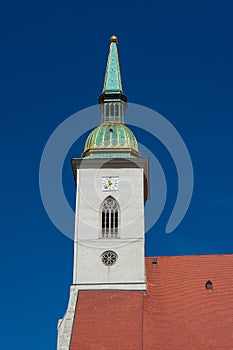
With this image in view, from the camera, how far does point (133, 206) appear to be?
4872 cm

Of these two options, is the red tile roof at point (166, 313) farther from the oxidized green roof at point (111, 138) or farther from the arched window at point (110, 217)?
the oxidized green roof at point (111, 138)

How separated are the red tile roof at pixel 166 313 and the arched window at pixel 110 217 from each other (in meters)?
3.50

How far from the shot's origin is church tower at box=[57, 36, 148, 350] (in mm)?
46406

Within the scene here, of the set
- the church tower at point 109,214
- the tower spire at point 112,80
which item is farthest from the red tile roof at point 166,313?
the tower spire at point 112,80

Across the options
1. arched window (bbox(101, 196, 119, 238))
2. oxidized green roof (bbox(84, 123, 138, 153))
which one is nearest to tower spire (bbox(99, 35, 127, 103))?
oxidized green roof (bbox(84, 123, 138, 153))

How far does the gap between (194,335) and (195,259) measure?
7.11 meters

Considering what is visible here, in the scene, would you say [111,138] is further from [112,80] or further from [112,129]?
[112,80]

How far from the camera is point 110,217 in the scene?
48.3 meters

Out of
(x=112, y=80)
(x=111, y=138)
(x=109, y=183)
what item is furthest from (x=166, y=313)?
(x=112, y=80)

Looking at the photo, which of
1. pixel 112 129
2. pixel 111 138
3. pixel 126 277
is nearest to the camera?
pixel 126 277

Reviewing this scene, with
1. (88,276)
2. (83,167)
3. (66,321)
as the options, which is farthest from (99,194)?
(66,321)

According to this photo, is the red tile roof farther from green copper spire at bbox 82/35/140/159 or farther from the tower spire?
the tower spire

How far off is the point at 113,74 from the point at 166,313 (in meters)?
18.4

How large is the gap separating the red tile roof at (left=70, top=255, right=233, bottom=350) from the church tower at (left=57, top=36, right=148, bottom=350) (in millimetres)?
841
